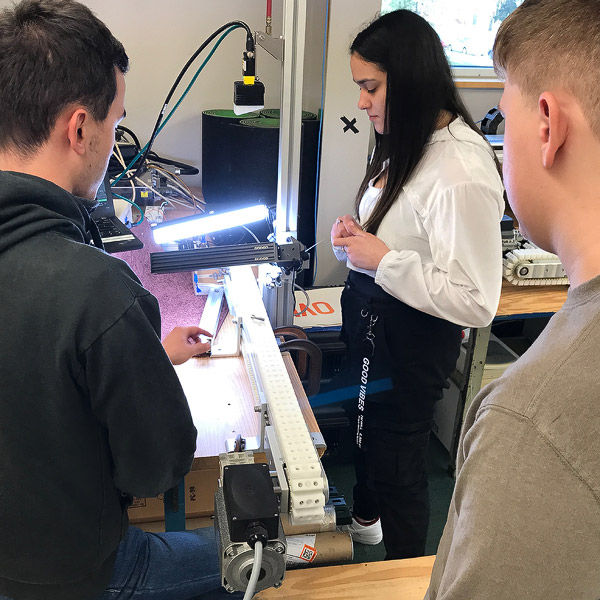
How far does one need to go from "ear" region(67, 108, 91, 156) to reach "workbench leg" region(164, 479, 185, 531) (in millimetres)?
738

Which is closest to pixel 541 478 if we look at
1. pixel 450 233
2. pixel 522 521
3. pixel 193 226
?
pixel 522 521

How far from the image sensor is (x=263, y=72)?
8.66 feet

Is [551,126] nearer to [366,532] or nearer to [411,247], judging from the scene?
[411,247]

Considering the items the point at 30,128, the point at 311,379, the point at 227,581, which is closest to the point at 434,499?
the point at 311,379

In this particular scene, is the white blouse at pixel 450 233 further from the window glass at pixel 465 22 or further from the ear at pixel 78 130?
the window glass at pixel 465 22

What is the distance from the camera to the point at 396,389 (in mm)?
1521

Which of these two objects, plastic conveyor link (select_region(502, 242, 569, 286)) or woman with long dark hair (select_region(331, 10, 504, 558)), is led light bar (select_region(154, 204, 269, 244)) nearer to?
woman with long dark hair (select_region(331, 10, 504, 558))

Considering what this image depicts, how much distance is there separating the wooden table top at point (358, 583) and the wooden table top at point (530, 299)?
1158 millimetres

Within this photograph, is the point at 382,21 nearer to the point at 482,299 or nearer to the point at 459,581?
the point at 482,299

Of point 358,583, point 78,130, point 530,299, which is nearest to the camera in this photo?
point 78,130

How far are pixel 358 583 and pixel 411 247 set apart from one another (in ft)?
2.52

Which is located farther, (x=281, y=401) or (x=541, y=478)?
(x=281, y=401)

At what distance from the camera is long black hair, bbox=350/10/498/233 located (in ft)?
4.38

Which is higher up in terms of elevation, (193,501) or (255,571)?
(255,571)
